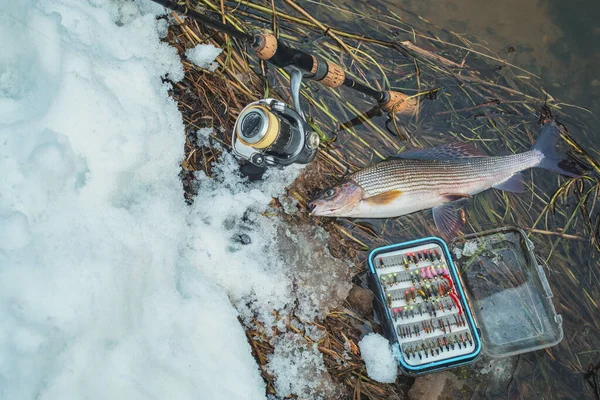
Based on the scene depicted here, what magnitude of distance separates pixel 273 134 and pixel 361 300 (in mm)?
1602

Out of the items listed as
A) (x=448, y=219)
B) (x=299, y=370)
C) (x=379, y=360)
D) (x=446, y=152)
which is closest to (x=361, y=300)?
(x=379, y=360)

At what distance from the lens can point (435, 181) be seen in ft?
11.9

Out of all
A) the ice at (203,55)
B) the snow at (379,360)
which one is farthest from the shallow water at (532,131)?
the ice at (203,55)

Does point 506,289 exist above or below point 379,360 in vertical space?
above

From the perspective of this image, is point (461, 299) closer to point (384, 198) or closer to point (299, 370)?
point (384, 198)

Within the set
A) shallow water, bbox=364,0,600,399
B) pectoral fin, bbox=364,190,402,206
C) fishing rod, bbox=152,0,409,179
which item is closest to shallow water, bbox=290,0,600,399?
shallow water, bbox=364,0,600,399

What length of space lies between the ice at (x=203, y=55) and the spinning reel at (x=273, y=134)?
0.90 metres

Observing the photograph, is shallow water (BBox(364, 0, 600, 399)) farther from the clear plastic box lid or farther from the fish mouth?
the fish mouth

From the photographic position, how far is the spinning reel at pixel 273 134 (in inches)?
104

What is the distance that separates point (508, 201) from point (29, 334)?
3.72 meters

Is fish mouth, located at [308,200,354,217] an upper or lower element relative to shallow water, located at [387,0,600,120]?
lower

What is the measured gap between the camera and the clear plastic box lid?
3729 mm

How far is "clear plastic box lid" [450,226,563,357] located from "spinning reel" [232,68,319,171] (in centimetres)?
177

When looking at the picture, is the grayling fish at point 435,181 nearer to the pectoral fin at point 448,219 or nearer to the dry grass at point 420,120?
the pectoral fin at point 448,219
